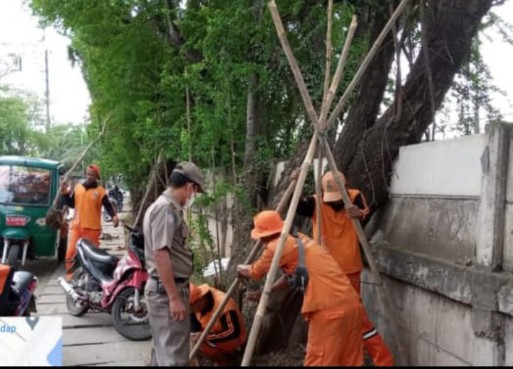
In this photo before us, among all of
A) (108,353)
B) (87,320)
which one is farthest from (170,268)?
Result: (87,320)

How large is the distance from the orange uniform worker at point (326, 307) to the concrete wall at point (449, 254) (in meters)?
0.78

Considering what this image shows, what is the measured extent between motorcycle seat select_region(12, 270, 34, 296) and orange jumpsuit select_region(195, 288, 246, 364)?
155 cm

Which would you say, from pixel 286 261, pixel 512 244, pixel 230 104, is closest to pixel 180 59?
pixel 230 104

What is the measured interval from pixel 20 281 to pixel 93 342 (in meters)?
1.25

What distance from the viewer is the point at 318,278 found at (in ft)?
11.7

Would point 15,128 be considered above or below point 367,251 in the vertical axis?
above

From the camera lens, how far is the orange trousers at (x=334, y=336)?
138 inches

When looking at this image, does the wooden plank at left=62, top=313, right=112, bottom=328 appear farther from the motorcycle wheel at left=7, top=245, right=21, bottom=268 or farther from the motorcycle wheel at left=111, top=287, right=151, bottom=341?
the motorcycle wheel at left=7, top=245, right=21, bottom=268

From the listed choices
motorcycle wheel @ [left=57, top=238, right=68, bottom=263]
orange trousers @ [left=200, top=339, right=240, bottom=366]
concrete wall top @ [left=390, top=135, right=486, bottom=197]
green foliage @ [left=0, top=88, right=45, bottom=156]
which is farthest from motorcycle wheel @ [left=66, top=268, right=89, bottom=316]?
green foliage @ [left=0, top=88, right=45, bottom=156]

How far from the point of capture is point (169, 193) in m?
3.79

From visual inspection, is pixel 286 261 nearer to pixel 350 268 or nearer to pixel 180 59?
pixel 350 268

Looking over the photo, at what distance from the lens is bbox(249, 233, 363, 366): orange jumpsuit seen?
351 centimetres

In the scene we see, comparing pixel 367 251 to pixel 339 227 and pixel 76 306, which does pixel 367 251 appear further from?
pixel 76 306

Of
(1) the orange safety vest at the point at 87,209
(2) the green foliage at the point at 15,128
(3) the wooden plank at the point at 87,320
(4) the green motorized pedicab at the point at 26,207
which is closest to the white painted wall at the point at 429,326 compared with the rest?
(3) the wooden plank at the point at 87,320
